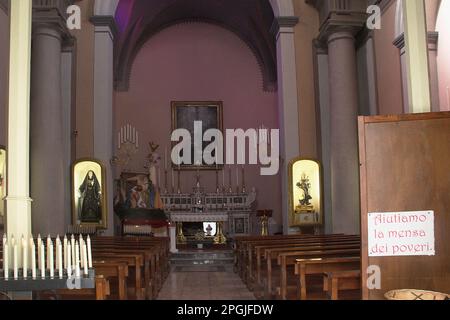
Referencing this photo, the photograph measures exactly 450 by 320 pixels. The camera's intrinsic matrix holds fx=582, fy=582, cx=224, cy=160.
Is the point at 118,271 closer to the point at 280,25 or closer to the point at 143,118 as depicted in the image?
the point at 280,25

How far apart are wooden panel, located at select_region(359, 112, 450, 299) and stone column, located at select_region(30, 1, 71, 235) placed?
7.60 metres

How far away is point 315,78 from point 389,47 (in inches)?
93.3

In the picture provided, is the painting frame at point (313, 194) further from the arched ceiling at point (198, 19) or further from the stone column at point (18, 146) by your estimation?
the stone column at point (18, 146)

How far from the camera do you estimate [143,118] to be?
58.1 feet

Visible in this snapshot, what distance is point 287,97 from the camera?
13039 millimetres

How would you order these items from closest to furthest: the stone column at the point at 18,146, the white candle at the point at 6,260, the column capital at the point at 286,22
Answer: the white candle at the point at 6,260 < the stone column at the point at 18,146 < the column capital at the point at 286,22

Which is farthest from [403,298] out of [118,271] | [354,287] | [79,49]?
[79,49]

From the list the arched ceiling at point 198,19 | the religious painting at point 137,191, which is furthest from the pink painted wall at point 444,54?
the religious painting at point 137,191

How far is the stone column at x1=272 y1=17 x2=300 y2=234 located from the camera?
42.3 feet

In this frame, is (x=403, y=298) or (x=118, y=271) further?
(x=118, y=271)

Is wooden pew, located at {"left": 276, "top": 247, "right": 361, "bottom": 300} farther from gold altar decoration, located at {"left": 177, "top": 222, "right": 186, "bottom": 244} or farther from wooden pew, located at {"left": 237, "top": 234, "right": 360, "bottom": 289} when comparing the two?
gold altar decoration, located at {"left": 177, "top": 222, "right": 186, "bottom": 244}

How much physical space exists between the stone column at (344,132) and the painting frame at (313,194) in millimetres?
1028

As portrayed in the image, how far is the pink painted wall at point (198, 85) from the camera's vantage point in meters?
17.6

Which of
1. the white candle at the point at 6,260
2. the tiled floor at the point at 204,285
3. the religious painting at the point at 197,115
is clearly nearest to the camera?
the white candle at the point at 6,260
